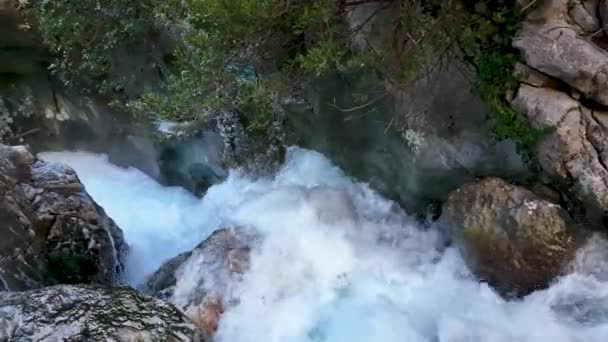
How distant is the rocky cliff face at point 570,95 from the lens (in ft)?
14.2

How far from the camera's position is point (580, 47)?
14.3 ft

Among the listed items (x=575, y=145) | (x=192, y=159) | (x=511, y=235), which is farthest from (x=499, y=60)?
(x=192, y=159)

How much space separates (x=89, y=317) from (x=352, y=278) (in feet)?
7.31

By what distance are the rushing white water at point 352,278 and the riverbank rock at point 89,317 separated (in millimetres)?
733

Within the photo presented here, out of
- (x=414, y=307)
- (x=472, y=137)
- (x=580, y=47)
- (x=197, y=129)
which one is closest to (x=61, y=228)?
(x=197, y=129)

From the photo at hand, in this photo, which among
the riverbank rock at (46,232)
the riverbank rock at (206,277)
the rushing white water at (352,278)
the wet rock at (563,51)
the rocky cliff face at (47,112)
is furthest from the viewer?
the rocky cliff face at (47,112)

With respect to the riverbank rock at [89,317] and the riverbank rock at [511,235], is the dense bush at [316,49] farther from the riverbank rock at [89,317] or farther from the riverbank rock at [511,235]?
the riverbank rock at [89,317]

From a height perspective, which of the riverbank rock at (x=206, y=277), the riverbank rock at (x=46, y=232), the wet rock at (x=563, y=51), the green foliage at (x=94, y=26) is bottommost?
the riverbank rock at (x=206, y=277)

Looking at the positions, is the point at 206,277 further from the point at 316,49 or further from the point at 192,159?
the point at 192,159

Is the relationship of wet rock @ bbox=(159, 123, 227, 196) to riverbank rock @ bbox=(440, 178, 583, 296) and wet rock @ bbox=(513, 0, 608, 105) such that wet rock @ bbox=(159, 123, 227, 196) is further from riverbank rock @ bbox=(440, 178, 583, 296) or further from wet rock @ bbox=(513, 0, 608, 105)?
wet rock @ bbox=(513, 0, 608, 105)

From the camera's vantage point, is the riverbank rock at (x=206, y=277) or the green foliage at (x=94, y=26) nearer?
the riverbank rock at (x=206, y=277)

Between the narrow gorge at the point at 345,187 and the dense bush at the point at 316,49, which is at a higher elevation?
the dense bush at the point at 316,49

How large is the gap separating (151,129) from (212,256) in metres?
2.68

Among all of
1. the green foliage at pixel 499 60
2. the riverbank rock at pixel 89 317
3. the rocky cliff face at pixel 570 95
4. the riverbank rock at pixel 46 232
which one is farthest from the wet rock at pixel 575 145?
the riverbank rock at pixel 46 232
